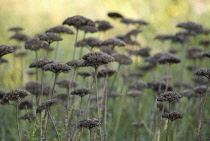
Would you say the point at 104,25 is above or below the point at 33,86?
above

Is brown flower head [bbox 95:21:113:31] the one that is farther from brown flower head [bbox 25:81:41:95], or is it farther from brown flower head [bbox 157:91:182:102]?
brown flower head [bbox 157:91:182:102]

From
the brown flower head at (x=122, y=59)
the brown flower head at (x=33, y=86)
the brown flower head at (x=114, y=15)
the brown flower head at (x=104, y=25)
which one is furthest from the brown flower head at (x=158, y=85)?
the brown flower head at (x=33, y=86)

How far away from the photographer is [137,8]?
57.7 ft

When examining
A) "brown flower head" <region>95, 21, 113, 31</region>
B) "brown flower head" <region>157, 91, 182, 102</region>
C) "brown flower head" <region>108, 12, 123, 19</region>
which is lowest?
"brown flower head" <region>157, 91, 182, 102</region>

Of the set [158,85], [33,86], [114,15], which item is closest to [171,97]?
[158,85]

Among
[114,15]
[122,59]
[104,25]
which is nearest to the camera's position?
[122,59]

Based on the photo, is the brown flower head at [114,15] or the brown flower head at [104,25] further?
the brown flower head at [114,15]

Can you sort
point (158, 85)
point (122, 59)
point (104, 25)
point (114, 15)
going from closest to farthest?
point (122, 59) < point (158, 85) < point (104, 25) < point (114, 15)

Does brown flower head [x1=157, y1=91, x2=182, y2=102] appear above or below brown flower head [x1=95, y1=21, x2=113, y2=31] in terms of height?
below

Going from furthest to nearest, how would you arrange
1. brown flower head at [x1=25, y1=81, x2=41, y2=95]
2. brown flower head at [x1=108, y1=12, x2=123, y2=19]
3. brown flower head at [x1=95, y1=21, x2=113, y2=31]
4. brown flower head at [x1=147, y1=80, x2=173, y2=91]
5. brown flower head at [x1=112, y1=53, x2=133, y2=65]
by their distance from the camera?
brown flower head at [x1=108, y1=12, x2=123, y2=19] < brown flower head at [x1=95, y1=21, x2=113, y2=31] < brown flower head at [x1=147, y1=80, x2=173, y2=91] < brown flower head at [x1=112, y1=53, x2=133, y2=65] < brown flower head at [x1=25, y1=81, x2=41, y2=95]

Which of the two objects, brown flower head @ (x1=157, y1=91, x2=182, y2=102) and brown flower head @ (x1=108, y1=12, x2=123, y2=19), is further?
brown flower head @ (x1=108, y1=12, x2=123, y2=19)

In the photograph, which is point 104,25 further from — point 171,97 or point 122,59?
point 171,97

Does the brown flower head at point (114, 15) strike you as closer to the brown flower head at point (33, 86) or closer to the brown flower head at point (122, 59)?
the brown flower head at point (122, 59)

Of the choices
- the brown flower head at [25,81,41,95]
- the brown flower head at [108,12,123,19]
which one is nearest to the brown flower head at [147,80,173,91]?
the brown flower head at [108,12,123,19]
